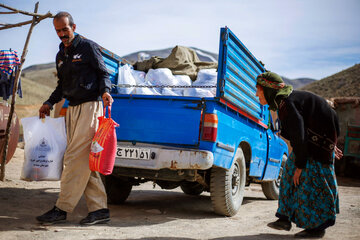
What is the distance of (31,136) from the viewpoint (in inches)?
152

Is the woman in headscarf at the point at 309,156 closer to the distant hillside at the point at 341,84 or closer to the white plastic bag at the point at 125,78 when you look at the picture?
the white plastic bag at the point at 125,78

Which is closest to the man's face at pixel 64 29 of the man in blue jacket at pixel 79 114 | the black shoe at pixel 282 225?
the man in blue jacket at pixel 79 114

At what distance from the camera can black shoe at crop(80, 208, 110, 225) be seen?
3664mm

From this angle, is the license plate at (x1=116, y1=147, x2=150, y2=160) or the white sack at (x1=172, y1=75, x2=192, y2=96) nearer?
the license plate at (x1=116, y1=147, x2=150, y2=160)

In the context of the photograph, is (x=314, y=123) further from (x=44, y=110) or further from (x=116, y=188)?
(x=116, y=188)

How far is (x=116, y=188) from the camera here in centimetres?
525

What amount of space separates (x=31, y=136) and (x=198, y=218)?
7.18 ft

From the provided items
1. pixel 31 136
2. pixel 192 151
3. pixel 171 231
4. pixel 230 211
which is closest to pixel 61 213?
pixel 31 136

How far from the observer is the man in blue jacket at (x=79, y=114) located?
363 cm

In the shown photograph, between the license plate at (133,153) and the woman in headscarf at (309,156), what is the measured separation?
150 cm

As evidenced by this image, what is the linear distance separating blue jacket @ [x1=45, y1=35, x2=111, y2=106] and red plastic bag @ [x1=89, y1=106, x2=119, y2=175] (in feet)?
1.13

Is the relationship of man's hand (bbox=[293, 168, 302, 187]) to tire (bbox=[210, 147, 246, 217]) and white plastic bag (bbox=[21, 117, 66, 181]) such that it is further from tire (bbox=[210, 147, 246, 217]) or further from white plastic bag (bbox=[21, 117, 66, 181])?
white plastic bag (bbox=[21, 117, 66, 181])

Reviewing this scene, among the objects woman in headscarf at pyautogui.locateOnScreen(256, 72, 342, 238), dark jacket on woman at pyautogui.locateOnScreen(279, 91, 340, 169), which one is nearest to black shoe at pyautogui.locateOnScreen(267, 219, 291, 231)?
woman in headscarf at pyautogui.locateOnScreen(256, 72, 342, 238)

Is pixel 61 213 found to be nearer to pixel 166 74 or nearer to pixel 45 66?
pixel 166 74
